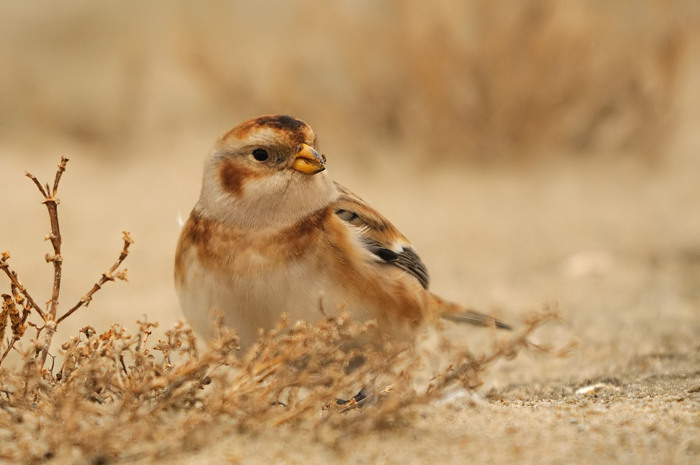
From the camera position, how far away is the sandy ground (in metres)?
2.17

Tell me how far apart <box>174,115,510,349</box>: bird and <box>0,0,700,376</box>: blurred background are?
258 centimetres

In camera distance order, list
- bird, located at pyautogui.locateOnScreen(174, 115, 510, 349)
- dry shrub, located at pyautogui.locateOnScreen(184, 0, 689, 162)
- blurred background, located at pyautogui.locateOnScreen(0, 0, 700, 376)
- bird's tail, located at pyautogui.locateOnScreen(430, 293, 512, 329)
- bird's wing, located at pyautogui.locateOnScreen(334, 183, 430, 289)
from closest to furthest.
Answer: bird, located at pyautogui.locateOnScreen(174, 115, 510, 349)
bird's wing, located at pyautogui.locateOnScreen(334, 183, 430, 289)
bird's tail, located at pyautogui.locateOnScreen(430, 293, 512, 329)
blurred background, located at pyautogui.locateOnScreen(0, 0, 700, 376)
dry shrub, located at pyautogui.locateOnScreen(184, 0, 689, 162)

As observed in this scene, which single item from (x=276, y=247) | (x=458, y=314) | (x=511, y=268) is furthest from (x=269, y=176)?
(x=511, y=268)

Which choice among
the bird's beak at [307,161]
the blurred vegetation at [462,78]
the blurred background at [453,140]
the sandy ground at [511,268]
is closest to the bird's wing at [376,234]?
the bird's beak at [307,161]

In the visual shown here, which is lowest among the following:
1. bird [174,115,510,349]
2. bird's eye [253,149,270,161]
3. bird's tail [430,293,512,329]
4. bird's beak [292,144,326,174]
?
bird [174,115,510,349]

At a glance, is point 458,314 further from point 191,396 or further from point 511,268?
point 511,268

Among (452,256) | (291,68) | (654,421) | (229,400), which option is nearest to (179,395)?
(229,400)

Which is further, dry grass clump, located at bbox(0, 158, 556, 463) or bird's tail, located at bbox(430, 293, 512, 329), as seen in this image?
bird's tail, located at bbox(430, 293, 512, 329)

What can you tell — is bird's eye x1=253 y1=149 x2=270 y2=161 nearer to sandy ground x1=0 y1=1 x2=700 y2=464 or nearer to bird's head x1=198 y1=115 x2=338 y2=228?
bird's head x1=198 y1=115 x2=338 y2=228

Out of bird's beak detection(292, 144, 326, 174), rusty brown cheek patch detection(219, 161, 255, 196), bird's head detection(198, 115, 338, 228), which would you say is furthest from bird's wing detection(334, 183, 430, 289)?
rusty brown cheek patch detection(219, 161, 255, 196)

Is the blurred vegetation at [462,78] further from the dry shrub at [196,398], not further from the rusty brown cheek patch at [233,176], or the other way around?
the dry shrub at [196,398]

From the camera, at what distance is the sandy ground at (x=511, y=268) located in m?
2.17

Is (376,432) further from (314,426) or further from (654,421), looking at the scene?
(654,421)

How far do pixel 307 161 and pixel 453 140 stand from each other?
5.02m
